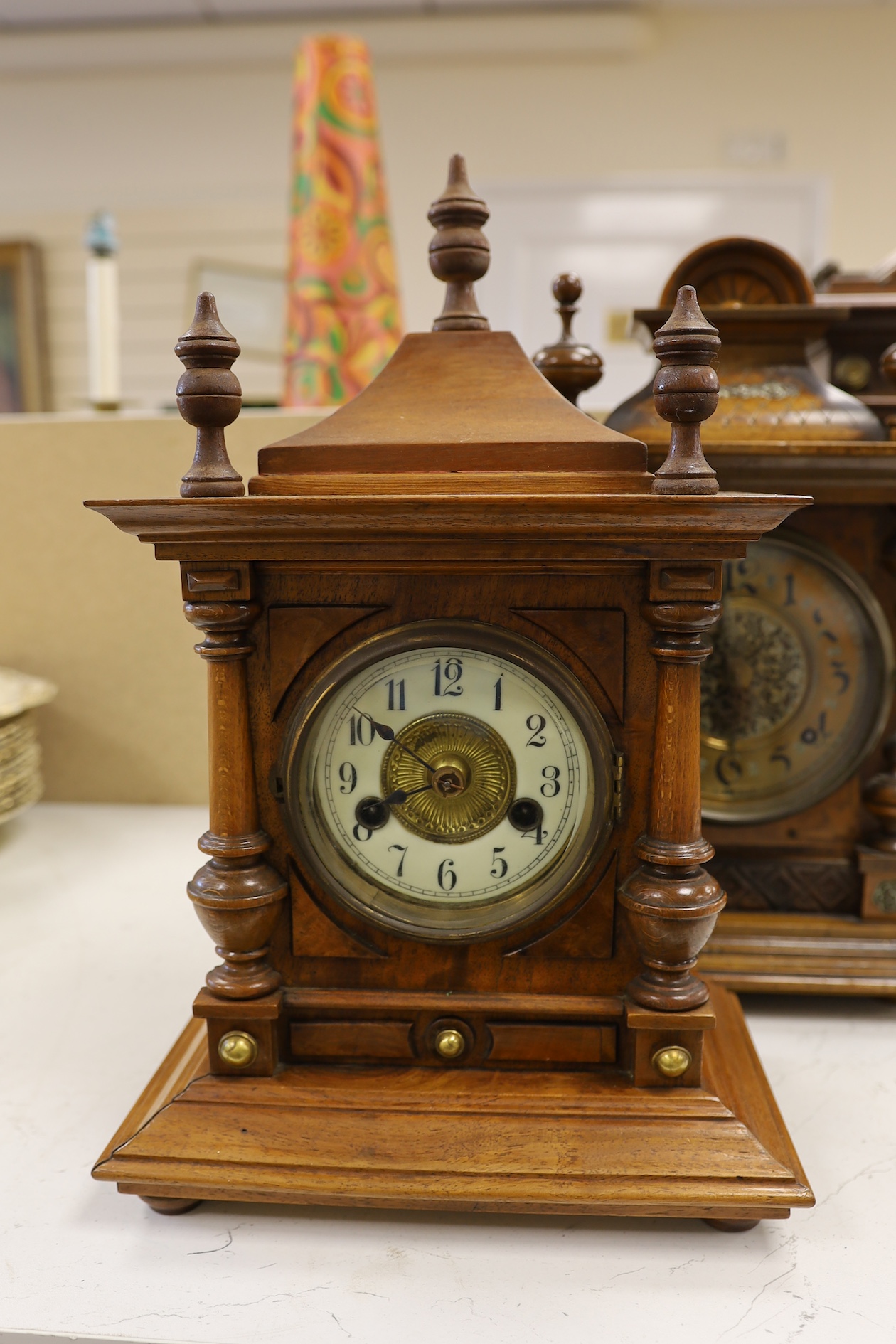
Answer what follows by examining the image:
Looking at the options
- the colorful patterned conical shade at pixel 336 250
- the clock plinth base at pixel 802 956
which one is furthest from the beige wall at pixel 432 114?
the clock plinth base at pixel 802 956

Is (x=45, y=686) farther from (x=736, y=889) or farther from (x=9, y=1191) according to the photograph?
(x=736, y=889)

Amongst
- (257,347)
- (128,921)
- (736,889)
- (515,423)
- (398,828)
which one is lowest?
(128,921)

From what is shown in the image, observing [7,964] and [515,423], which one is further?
[7,964]

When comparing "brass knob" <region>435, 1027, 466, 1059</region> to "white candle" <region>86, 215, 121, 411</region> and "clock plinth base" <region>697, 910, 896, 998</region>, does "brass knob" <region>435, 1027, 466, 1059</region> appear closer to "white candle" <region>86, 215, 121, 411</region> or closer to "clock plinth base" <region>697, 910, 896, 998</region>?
"clock plinth base" <region>697, 910, 896, 998</region>

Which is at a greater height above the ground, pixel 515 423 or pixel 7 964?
pixel 515 423

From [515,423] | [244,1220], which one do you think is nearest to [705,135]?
[515,423]

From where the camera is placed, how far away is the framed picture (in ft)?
13.0

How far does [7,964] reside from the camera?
1131 millimetres

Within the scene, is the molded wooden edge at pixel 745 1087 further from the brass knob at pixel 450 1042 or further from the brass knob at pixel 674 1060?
the brass knob at pixel 450 1042

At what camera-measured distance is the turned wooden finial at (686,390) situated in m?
0.70

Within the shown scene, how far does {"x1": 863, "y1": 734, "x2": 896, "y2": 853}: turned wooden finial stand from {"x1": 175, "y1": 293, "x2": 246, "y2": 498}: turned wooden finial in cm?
68

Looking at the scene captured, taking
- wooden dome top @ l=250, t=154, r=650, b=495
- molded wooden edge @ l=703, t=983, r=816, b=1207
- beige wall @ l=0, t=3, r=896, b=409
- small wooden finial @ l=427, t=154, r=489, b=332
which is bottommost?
molded wooden edge @ l=703, t=983, r=816, b=1207

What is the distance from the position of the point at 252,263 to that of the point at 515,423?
3423mm

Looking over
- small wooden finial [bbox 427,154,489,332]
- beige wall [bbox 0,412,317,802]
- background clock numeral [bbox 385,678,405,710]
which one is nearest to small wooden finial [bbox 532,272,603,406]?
small wooden finial [bbox 427,154,489,332]
